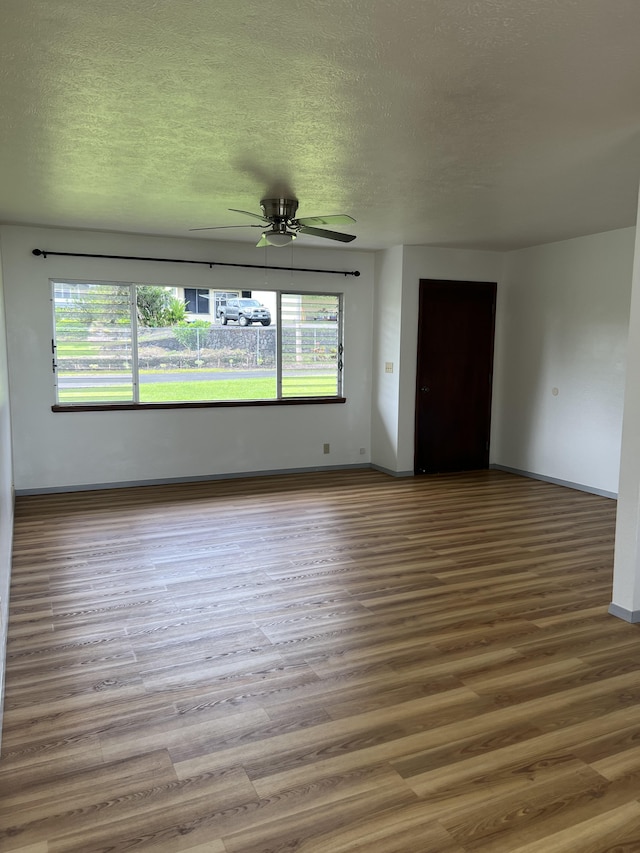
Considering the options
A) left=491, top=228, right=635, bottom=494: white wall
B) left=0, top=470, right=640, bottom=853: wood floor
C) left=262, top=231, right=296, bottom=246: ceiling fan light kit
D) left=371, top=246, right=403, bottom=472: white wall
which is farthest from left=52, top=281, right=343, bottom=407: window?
left=262, top=231, right=296, bottom=246: ceiling fan light kit

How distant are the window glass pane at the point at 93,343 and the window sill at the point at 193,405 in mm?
89

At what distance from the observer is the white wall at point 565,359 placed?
5820 millimetres

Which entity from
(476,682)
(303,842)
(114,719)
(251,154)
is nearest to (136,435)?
(251,154)

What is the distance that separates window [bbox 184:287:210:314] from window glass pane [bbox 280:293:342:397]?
87cm

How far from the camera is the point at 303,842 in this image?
1.83m

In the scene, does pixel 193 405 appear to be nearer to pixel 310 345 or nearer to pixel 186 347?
pixel 186 347

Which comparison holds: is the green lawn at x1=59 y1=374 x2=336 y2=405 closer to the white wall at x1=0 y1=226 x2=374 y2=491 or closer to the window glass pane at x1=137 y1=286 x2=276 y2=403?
the window glass pane at x1=137 y1=286 x2=276 y2=403

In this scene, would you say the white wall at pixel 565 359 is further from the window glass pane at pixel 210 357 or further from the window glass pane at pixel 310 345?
the window glass pane at pixel 210 357

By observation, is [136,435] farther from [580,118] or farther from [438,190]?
[580,118]

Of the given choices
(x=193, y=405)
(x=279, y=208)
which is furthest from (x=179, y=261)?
(x=279, y=208)

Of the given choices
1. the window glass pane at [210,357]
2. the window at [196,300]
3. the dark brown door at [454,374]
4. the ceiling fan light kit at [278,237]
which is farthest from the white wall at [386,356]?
the ceiling fan light kit at [278,237]

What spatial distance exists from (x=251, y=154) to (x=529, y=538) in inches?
135

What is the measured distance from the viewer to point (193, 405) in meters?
6.52

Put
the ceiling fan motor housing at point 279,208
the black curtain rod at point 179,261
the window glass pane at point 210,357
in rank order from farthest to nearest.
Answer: the window glass pane at point 210,357 < the black curtain rod at point 179,261 < the ceiling fan motor housing at point 279,208
